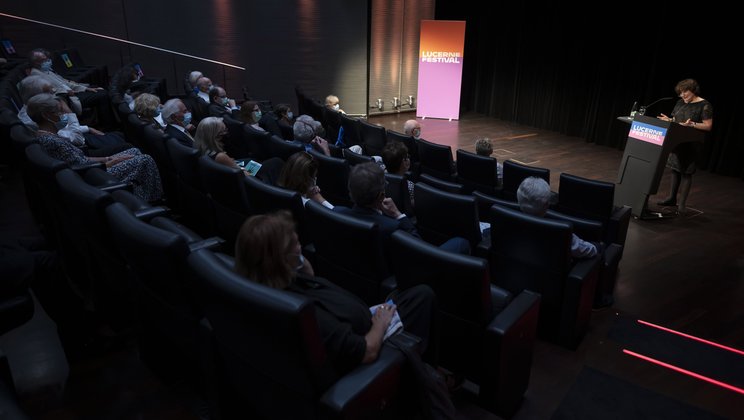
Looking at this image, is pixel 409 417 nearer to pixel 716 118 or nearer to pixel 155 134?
pixel 155 134

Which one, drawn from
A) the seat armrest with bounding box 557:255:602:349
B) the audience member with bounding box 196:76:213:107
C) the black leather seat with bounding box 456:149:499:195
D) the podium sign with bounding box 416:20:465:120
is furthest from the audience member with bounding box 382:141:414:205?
the podium sign with bounding box 416:20:465:120

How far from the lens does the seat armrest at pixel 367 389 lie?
1.46 m

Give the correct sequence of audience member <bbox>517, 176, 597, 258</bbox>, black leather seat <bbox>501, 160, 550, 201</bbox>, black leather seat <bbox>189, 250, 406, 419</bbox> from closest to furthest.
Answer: black leather seat <bbox>189, 250, 406, 419</bbox> → audience member <bbox>517, 176, 597, 258</bbox> → black leather seat <bbox>501, 160, 550, 201</bbox>

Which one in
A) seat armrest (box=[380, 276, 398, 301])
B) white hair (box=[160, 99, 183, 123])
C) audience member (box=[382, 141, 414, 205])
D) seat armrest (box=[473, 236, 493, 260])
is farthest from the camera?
white hair (box=[160, 99, 183, 123])

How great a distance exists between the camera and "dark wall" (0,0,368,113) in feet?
26.5

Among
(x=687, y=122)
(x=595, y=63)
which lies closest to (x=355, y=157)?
(x=687, y=122)

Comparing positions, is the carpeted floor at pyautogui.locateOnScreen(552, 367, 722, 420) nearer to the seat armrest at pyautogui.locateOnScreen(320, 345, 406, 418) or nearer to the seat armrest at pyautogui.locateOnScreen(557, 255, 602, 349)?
the seat armrest at pyautogui.locateOnScreen(557, 255, 602, 349)

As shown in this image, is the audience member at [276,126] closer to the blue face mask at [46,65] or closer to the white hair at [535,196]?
the blue face mask at [46,65]

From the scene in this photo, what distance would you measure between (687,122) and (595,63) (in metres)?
4.55

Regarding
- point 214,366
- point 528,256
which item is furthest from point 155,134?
point 528,256

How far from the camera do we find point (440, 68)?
10.6m

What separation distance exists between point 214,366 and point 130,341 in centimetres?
106

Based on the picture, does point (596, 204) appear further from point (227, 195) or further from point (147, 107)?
point (147, 107)

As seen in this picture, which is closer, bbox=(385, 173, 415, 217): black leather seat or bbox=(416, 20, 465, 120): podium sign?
bbox=(385, 173, 415, 217): black leather seat
